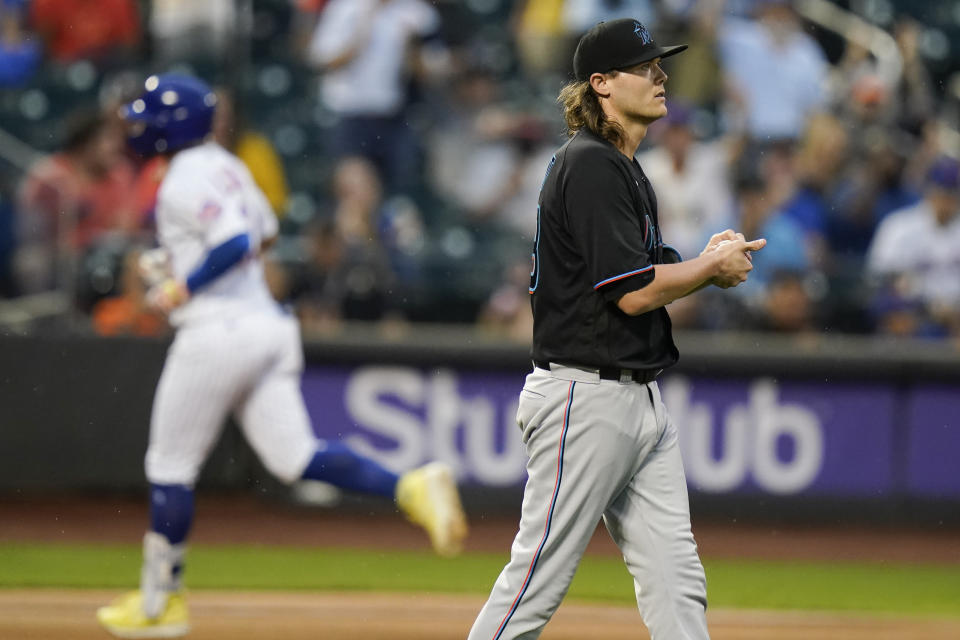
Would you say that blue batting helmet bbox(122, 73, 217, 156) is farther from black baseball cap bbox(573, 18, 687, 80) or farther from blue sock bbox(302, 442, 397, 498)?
black baseball cap bbox(573, 18, 687, 80)

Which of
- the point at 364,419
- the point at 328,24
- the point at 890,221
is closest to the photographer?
the point at 364,419

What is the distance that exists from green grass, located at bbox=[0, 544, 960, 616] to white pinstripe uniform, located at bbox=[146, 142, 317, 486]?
149 centimetres

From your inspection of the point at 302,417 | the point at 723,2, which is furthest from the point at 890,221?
the point at 302,417

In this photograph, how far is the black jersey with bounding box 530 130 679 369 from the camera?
359 cm

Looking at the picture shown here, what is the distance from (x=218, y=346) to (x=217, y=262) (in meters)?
0.35

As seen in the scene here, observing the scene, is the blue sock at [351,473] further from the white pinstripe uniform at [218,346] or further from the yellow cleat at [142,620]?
the yellow cleat at [142,620]

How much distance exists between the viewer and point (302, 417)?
19.5 ft

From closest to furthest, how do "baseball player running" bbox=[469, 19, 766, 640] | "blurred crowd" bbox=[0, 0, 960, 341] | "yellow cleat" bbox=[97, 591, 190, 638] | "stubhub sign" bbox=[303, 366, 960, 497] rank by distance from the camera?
"baseball player running" bbox=[469, 19, 766, 640] → "yellow cleat" bbox=[97, 591, 190, 638] → "stubhub sign" bbox=[303, 366, 960, 497] → "blurred crowd" bbox=[0, 0, 960, 341]

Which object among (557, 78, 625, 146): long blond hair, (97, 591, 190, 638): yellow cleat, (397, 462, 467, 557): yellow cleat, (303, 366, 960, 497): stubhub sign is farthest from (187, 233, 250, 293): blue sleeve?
(303, 366, 960, 497): stubhub sign

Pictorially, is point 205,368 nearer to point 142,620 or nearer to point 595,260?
point 142,620

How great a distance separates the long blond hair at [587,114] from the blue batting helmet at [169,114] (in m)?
2.27

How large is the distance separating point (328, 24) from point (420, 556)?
4380 mm

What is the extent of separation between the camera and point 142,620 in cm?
560

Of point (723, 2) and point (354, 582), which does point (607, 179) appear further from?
point (723, 2)
